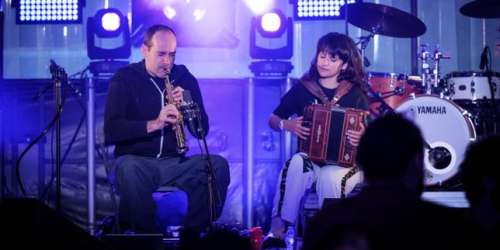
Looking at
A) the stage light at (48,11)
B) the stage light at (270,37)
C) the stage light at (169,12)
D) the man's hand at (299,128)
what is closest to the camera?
the man's hand at (299,128)

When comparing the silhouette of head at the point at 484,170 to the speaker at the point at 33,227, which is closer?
the silhouette of head at the point at 484,170

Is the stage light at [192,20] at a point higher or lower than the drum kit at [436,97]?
higher

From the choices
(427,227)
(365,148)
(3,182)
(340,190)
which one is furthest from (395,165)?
(3,182)

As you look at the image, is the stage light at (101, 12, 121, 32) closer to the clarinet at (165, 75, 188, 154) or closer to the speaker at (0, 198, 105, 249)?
the clarinet at (165, 75, 188, 154)

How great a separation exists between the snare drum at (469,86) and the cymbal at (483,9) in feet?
1.93

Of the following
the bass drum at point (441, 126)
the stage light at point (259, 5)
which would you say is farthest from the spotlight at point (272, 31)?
the bass drum at point (441, 126)

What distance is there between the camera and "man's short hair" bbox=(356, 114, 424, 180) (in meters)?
2.79

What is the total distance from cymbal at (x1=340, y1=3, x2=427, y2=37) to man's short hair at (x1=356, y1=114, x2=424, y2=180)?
15.6 ft

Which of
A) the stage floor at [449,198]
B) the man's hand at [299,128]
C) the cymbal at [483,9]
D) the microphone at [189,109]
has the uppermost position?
the cymbal at [483,9]

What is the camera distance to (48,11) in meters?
8.64

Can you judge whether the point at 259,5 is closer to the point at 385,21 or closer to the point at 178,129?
the point at 385,21

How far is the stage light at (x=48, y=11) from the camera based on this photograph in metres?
8.65

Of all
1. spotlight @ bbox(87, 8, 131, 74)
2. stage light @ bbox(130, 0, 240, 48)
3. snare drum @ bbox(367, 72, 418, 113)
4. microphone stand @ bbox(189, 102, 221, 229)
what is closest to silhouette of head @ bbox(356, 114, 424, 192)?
microphone stand @ bbox(189, 102, 221, 229)

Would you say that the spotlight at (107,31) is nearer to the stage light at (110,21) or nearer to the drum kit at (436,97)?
the stage light at (110,21)
